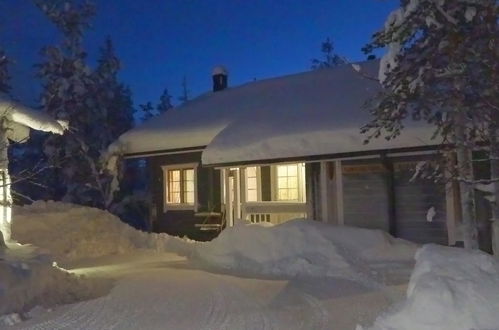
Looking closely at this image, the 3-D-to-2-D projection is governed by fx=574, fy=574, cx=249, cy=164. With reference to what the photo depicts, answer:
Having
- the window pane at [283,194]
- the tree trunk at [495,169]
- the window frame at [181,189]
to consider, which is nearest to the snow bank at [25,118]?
the window frame at [181,189]

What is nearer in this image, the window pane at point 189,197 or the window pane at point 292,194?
the window pane at point 292,194

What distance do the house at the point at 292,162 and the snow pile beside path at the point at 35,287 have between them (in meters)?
5.96

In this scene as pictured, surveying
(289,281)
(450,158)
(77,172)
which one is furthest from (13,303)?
(77,172)

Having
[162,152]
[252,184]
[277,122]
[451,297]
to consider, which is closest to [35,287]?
[451,297]

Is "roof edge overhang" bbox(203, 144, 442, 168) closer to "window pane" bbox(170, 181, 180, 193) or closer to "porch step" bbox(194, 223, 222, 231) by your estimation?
"porch step" bbox(194, 223, 222, 231)

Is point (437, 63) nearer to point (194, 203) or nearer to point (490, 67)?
point (490, 67)

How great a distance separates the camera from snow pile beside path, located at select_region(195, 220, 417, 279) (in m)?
11.6

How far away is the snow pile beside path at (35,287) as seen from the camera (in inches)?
329

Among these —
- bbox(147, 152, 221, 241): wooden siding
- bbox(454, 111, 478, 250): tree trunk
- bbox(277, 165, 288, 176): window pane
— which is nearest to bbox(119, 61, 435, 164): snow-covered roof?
bbox(147, 152, 221, 241): wooden siding

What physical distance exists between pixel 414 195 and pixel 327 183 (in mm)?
2193

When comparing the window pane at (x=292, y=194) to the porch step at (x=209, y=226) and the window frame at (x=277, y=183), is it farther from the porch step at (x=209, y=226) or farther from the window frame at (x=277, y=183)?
the porch step at (x=209, y=226)

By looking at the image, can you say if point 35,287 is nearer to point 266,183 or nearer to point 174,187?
point 266,183

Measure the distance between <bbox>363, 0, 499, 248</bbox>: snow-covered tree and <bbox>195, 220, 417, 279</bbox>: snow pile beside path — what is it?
2528 mm

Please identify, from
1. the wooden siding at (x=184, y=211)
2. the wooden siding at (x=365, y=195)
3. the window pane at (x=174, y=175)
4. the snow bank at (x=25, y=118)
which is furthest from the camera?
the window pane at (x=174, y=175)
